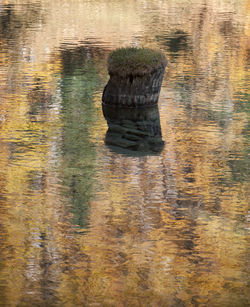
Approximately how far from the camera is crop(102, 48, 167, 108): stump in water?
17969 millimetres

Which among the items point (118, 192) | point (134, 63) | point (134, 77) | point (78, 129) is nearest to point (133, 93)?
point (134, 77)

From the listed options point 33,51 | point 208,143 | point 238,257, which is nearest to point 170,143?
point 208,143

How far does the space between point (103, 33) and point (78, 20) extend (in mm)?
6354

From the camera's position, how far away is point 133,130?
16.7m

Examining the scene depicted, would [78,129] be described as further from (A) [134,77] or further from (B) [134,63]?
(B) [134,63]

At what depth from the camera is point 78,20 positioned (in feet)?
134

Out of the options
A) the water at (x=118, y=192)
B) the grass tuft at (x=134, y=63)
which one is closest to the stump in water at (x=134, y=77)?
the grass tuft at (x=134, y=63)

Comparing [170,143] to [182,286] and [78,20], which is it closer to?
[182,286]

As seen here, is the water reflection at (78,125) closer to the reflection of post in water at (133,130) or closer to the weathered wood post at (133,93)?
the reflection of post in water at (133,130)

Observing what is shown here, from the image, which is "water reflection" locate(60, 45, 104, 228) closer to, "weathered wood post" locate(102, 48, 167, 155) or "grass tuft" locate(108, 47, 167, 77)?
"weathered wood post" locate(102, 48, 167, 155)

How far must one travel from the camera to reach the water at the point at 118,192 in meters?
8.75

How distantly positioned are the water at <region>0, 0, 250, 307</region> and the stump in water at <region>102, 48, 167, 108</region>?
2.37 feet

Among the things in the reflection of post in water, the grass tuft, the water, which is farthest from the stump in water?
the water

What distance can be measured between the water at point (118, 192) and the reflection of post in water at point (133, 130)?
8.0 inches
